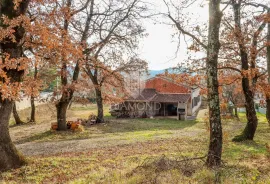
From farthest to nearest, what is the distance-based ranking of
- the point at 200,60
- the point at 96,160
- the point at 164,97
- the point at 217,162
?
1. the point at 164,97
2. the point at 200,60
3. the point at 96,160
4. the point at 217,162

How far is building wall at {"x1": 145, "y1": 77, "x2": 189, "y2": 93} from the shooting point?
35.1 metres

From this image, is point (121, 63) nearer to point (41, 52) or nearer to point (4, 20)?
point (41, 52)

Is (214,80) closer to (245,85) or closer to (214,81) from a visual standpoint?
(214,81)

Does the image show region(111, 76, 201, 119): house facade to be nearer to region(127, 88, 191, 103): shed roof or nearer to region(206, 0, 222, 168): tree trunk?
region(127, 88, 191, 103): shed roof

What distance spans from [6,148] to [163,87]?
94.3ft

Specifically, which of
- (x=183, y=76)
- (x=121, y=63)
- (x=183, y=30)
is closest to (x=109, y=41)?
(x=121, y=63)

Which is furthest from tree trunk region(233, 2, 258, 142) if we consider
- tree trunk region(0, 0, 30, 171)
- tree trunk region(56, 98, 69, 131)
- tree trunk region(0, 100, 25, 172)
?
tree trunk region(56, 98, 69, 131)

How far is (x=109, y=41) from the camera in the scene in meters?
19.6

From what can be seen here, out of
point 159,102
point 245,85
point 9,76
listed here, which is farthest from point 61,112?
point 159,102

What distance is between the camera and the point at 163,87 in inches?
1398

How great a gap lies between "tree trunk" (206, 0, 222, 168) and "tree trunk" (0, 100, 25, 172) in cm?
661

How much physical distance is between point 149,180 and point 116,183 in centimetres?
71

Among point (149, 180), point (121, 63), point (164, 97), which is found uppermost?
point (121, 63)

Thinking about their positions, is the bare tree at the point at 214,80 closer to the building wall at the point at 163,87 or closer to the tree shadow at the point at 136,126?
the tree shadow at the point at 136,126
